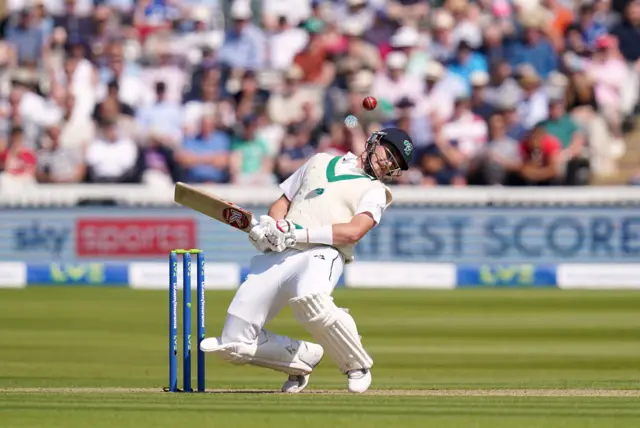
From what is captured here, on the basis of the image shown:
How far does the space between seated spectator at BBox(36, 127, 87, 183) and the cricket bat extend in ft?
31.5

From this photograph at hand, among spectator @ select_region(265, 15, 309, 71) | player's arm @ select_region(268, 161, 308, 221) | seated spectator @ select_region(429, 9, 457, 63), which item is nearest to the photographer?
player's arm @ select_region(268, 161, 308, 221)

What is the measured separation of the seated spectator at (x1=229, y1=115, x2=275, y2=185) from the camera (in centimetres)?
1723

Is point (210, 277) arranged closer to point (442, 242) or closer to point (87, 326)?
point (442, 242)

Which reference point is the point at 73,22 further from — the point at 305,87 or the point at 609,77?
the point at 609,77

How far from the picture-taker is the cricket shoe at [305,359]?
8.21 m

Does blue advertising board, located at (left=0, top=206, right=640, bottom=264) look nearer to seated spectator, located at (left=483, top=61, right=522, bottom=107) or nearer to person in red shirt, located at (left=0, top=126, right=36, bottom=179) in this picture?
person in red shirt, located at (left=0, top=126, right=36, bottom=179)

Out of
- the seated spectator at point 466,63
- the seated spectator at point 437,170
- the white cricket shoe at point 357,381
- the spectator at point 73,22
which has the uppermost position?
the spectator at point 73,22

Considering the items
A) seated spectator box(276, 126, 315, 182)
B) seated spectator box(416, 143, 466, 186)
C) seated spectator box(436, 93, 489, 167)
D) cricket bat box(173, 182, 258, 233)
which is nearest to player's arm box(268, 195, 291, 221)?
cricket bat box(173, 182, 258, 233)

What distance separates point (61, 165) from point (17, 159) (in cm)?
52

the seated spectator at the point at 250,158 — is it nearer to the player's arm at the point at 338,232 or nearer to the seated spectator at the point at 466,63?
the seated spectator at the point at 466,63

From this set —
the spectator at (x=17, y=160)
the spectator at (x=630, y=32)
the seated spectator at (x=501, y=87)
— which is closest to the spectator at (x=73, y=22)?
the spectator at (x=17, y=160)

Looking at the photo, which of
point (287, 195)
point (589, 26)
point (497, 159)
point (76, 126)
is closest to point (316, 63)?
point (497, 159)

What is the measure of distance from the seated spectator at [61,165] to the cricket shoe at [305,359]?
9.61m

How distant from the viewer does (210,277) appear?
55.2 feet
